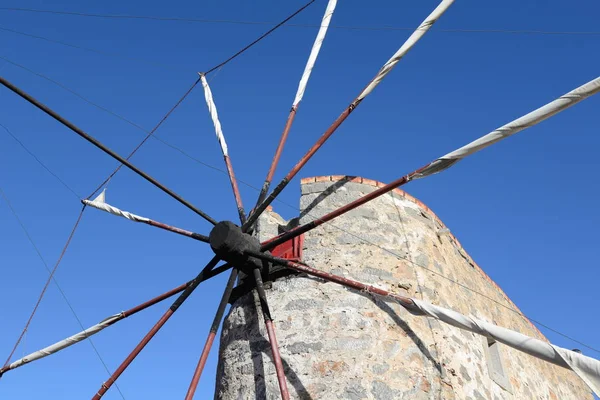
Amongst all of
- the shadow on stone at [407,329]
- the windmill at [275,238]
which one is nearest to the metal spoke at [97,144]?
the windmill at [275,238]

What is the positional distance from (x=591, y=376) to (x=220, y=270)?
2942 millimetres

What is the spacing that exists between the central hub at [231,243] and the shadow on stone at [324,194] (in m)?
0.69

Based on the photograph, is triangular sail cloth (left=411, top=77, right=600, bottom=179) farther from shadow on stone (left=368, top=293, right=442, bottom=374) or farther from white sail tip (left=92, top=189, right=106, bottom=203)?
white sail tip (left=92, top=189, right=106, bottom=203)

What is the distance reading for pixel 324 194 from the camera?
20.1 ft

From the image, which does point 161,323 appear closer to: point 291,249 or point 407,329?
point 291,249

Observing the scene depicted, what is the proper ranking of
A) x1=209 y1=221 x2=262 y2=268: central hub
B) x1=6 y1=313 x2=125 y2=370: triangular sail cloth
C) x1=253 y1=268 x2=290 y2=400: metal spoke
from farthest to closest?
x1=6 y1=313 x2=125 y2=370: triangular sail cloth
x1=209 y1=221 x2=262 y2=268: central hub
x1=253 y1=268 x2=290 y2=400: metal spoke

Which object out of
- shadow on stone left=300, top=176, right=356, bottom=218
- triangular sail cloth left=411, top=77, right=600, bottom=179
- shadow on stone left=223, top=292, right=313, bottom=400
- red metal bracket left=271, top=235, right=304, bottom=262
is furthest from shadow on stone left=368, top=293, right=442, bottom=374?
triangular sail cloth left=411, top=77, right=600, bottom=179

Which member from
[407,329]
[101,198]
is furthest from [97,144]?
[407,329]

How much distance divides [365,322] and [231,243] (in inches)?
48.4

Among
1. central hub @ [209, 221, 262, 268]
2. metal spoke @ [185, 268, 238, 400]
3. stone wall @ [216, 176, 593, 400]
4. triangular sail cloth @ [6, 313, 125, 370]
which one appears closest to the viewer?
metal spoke @ [185, 268, 238, 400]

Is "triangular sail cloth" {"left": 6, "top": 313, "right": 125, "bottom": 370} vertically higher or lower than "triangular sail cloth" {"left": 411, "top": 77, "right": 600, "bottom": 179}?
lower

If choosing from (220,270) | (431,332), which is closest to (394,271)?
(431,332)

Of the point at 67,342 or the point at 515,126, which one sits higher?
the point at 515,126

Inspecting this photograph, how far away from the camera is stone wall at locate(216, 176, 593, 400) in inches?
199
